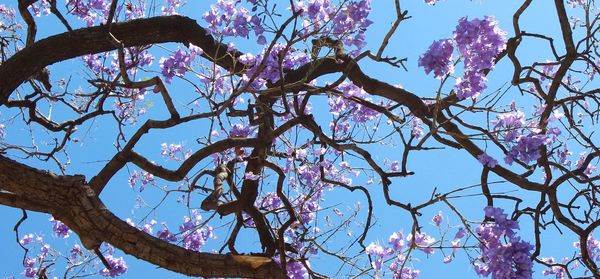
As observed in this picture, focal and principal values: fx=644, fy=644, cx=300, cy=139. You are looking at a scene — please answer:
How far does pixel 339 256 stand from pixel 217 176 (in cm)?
88

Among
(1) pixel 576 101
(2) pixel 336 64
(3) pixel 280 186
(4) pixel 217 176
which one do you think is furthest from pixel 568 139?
(4) pixel 217 176

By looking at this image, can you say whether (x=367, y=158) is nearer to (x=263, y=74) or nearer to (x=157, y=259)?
(x=263, y=74)

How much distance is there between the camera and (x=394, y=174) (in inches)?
137

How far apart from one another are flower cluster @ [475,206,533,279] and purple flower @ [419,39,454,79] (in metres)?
0.66

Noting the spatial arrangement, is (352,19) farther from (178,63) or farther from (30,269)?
(30,269)

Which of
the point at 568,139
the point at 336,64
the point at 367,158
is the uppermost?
the point at 336,64

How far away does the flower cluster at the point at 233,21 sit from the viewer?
3176mm

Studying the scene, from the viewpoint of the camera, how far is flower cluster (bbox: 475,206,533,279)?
2760mm

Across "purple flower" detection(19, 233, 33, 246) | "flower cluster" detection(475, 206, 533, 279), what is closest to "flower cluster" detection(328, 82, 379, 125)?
"flower cluster" detection(475, 206, 533, 279)

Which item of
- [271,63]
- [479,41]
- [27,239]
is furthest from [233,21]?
[27,239]

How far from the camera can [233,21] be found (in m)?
3.22

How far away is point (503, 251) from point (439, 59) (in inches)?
A: 34.9

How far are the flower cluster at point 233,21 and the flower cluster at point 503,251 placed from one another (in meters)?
1.40

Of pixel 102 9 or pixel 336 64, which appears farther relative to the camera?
pixel 102 9
